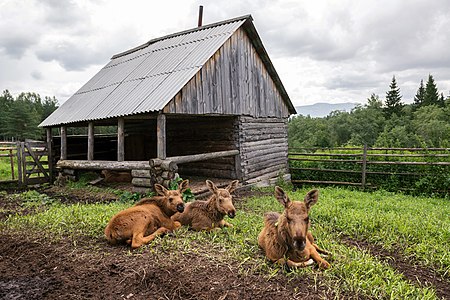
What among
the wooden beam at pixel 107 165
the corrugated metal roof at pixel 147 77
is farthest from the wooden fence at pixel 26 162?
the wooden beam at pixel 107 165

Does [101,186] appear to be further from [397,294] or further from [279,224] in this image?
[397,294]

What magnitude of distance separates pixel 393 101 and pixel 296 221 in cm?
6767

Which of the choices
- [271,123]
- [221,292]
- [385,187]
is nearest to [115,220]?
[221,292]

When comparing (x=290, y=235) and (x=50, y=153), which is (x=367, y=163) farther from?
(x=50, y=153)

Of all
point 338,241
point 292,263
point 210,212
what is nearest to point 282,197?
point 292,263

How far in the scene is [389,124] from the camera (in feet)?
187

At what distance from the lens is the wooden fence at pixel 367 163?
43.5ft

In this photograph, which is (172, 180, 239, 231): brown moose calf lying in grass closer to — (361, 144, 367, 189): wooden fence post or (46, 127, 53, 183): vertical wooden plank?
(361, 144, 367, 189): wooden fence post

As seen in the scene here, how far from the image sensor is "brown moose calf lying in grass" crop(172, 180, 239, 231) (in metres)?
5.58

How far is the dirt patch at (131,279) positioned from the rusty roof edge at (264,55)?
10594 millimetres

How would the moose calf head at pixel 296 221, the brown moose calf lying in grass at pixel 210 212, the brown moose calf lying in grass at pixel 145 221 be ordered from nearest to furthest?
the moose calf head at pixel 296 221
the brown moose calf lying in grass at pixel 145 221
the brown moose calf lying in grass at pixel 210 212

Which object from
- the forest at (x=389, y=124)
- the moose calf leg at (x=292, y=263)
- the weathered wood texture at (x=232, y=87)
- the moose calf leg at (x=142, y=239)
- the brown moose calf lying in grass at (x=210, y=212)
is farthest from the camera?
the forest at (x=389, y=124)

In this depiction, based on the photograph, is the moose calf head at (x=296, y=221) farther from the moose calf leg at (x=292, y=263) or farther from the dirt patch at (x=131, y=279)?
the dirt patch at (x=131, y=279)

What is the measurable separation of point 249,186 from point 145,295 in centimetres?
972
